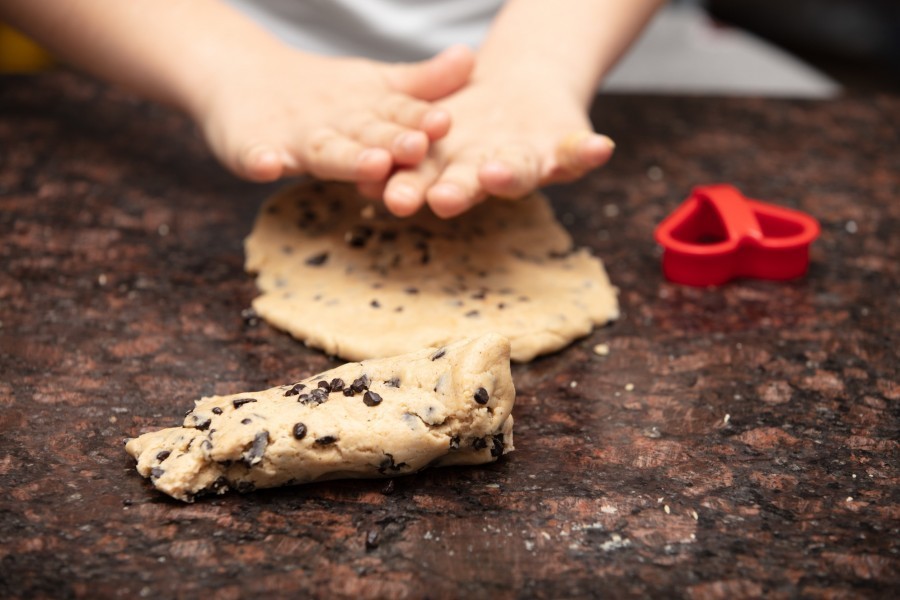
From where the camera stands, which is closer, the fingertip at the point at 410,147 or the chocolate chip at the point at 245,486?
the chocolate chip at the point at 245,486

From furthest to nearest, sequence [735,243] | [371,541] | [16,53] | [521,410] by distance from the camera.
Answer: [16,53]
[735,243]
[521,410]
[371,541]

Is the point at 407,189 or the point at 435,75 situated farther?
the point at 435,75

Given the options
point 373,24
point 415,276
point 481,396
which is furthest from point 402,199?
point 373,24

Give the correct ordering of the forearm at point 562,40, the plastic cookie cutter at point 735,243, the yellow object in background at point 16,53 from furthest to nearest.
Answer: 1. the yellow object in background at point 16,53
2. the forearm at point 562,40
3. the plastic cookie cutter at point 735,243

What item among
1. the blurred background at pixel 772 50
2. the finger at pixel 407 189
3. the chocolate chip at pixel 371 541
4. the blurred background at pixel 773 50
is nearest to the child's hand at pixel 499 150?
the finger at pixel 407 189

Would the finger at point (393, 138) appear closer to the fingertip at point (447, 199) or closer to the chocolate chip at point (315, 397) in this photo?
the fingertip at point (447, 199)

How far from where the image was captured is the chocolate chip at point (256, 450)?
93 centimetres

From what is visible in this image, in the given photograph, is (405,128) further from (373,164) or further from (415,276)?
(415,276)

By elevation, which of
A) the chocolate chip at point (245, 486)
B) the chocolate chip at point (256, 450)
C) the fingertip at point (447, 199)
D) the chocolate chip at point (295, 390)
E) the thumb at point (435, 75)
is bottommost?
the chocolate chip at point (245, 486)

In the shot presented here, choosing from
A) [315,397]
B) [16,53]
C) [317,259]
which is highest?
[315,397]

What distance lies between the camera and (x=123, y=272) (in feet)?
4.42

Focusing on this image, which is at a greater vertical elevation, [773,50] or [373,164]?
[373,164]

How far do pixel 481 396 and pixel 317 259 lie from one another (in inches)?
17.6

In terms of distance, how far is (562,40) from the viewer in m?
1.51
